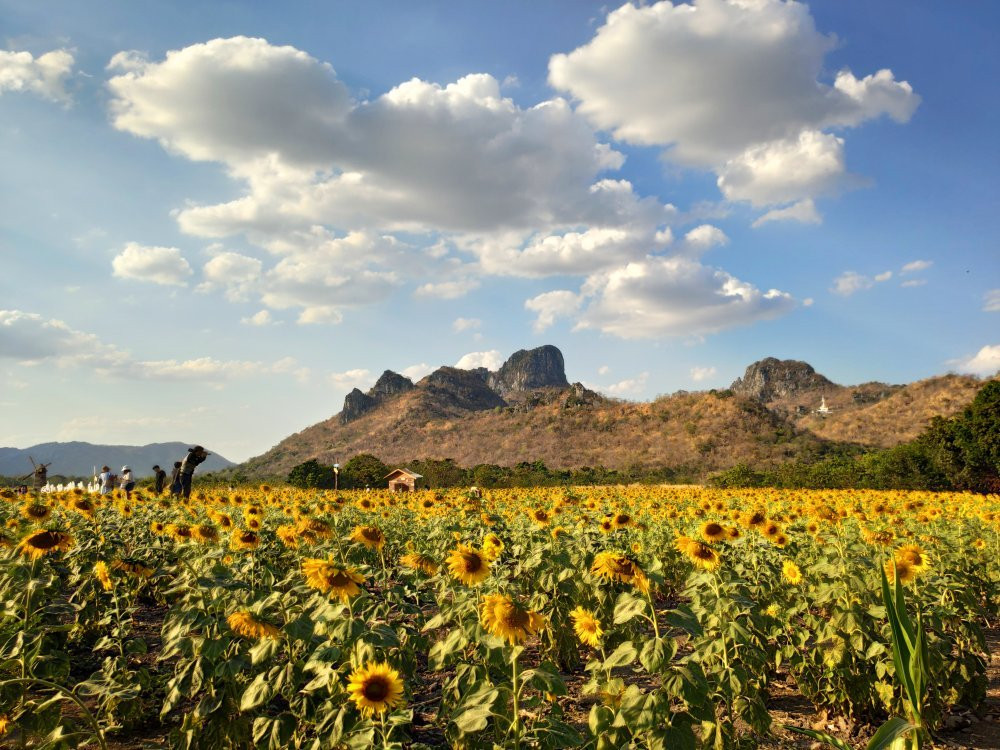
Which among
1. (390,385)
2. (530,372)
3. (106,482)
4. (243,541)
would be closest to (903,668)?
(243,541)

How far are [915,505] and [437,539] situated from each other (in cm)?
1199

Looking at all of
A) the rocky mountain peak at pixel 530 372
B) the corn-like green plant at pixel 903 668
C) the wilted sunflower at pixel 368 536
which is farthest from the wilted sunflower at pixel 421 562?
the rocky mountain peak at pixel 530 372

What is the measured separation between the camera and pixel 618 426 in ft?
240

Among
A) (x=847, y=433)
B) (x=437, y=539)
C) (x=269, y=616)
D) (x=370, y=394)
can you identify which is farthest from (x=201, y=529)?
(x=370, y=394)

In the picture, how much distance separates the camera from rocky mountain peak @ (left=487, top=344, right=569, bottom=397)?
157875mm

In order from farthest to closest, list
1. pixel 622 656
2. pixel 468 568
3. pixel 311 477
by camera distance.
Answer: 1. pixel 311 477
2. pixel 468 568
3. pixel 622 656

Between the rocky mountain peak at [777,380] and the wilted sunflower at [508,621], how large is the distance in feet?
437

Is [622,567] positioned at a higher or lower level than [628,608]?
higher

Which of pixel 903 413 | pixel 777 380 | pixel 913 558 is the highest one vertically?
pixel 777 380

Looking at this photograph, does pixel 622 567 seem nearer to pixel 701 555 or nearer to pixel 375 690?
pixel 701 555

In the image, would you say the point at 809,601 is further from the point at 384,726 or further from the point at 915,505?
the point at 915,505

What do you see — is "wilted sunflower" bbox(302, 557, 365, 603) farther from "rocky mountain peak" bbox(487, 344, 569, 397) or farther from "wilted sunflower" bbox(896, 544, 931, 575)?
"rocky mountain peak" bbox(487, 344, 569, 397)

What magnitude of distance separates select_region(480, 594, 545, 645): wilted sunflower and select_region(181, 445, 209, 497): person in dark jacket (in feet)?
42.0

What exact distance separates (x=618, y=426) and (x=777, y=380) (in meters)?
79.0
